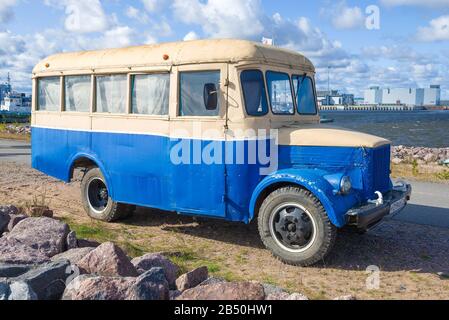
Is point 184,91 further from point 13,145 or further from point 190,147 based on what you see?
point 13,145

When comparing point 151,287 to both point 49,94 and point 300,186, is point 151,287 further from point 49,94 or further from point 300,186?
point 49,94

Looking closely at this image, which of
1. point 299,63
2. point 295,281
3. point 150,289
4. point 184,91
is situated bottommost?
point 295,281

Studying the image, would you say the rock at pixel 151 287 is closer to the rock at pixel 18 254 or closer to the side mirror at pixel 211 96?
the rock at pixel 18 254

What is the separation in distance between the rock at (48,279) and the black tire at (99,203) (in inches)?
146

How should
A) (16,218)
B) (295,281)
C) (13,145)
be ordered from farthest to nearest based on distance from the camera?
(13,145) → (16,218) → (295,281)

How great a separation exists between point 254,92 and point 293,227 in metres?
1.87

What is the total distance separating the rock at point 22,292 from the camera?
396 cm

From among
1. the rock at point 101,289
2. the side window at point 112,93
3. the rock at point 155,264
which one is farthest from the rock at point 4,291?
the side window at point 112,93

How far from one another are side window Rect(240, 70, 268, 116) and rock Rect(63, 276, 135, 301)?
124 inches

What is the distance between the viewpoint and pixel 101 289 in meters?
4.04

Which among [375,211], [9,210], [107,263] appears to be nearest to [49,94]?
[9,210]
